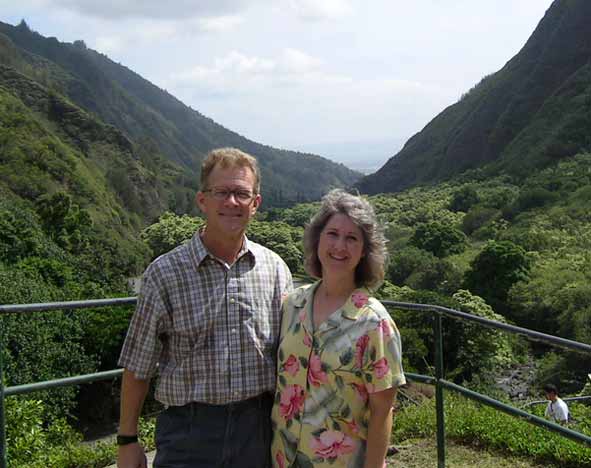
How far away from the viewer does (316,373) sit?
2318mm

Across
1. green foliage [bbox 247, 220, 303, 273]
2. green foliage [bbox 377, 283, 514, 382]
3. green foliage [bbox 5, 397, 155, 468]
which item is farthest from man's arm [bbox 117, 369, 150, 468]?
green foliage [bbox 247, 220, 303, 273]

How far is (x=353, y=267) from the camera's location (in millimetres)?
2451

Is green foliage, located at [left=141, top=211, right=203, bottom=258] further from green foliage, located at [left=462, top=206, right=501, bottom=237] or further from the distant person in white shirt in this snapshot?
the distant person in white shirt

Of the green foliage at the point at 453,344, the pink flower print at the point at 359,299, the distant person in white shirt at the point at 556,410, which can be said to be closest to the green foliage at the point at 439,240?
the green foliage at the point at 453,344

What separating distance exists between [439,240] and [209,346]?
58117mm

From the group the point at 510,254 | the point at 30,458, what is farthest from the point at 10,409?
the point at 510,254

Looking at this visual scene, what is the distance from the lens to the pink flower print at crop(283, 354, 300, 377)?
236 centimetres

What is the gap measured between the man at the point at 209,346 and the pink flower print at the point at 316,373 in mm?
201

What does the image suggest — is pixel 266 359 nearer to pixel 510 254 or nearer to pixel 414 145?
pixel 510 254

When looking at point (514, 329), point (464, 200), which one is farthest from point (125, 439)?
point (464, 200)

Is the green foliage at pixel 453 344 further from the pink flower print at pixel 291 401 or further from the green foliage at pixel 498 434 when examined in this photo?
the pink flower print at pixel 291 401

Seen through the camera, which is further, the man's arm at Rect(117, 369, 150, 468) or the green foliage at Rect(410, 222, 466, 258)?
the green foliage at Rect(410, 222, 466, 258)

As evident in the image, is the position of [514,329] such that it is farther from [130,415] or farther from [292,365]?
[130,415]

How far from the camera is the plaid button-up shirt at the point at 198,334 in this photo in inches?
94.4
